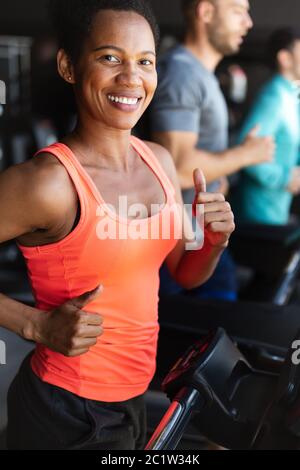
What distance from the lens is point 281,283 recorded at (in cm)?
210

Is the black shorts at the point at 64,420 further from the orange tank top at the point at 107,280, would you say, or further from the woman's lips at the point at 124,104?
the woman's lips at the point at 124,104

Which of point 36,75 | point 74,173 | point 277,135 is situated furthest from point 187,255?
point 36,75

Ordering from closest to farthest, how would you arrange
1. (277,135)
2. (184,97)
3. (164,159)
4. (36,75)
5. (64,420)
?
(64,420), (164,159), (184,97), (277,135), (36,75)

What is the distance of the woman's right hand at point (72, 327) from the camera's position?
2.80 ft

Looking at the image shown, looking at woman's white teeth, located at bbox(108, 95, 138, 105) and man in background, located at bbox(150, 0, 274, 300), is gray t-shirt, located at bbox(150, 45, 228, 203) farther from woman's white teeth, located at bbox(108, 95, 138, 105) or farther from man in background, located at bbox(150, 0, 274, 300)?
woman's white teeth, located at bbox(108, 95, 138, 105)

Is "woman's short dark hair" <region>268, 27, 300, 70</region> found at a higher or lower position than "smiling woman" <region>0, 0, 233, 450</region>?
higher

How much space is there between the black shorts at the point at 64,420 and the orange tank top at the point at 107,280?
15mm

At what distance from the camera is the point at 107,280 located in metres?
0.95

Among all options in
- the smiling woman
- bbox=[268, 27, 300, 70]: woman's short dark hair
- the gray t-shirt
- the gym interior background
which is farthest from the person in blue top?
the smiling woman

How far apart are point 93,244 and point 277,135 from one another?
1.36m

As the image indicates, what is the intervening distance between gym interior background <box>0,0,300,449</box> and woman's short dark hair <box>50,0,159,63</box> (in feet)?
4.18

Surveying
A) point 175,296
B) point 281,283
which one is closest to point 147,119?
point 175,296

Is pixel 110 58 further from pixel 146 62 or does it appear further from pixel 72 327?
pixel 72 327

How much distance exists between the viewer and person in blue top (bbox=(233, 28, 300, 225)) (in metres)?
2.10
